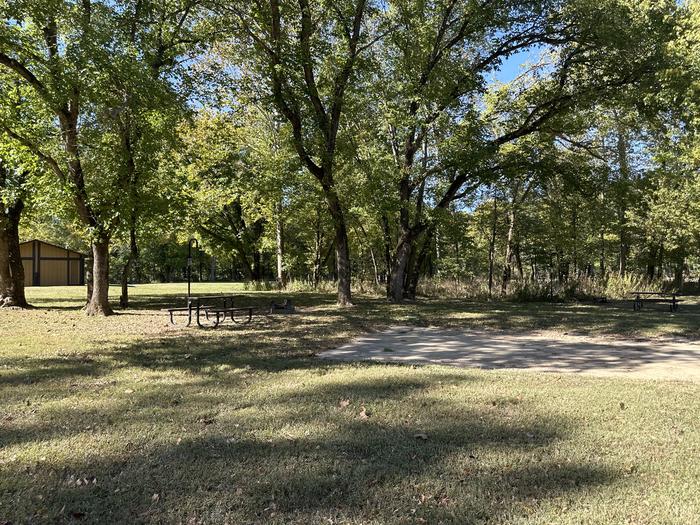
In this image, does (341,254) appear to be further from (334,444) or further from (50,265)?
(50,265)

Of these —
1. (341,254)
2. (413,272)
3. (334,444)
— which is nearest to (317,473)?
(334,444)

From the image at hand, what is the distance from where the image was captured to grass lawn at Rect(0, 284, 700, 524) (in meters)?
3.08

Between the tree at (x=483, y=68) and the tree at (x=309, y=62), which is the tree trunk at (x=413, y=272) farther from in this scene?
the tree at (x=309, y=62)

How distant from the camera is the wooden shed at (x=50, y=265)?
1662 inches

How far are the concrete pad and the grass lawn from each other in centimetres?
80

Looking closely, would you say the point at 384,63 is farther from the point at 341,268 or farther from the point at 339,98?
the point at 341,268

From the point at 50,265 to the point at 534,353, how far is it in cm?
4446

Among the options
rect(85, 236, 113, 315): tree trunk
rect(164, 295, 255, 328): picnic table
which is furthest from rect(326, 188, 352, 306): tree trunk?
rect(85, 236, 113, 315): tree trunk

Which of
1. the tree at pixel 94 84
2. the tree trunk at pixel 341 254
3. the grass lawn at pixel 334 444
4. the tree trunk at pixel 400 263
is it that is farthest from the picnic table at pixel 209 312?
the tree trunk at pixel 400 263

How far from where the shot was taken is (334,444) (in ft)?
13.4

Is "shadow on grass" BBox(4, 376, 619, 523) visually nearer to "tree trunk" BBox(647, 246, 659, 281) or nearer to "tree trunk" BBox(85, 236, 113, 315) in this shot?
"tree trunk" BBox(85, 236, 113, 315)

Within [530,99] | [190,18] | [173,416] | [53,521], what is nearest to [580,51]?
[530,99]

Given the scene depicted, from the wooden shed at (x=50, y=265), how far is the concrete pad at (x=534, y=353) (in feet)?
133

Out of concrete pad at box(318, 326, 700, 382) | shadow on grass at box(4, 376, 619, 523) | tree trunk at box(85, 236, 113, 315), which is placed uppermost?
tree trunk at box(85, 236, 113, 315)
